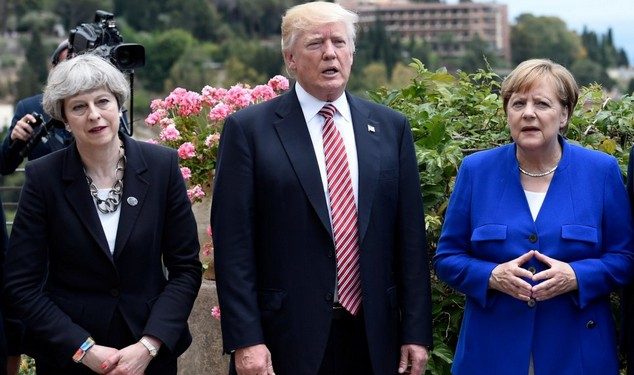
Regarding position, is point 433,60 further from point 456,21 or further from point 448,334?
point 448,334

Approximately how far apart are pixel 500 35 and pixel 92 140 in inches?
6308

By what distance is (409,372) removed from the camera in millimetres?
3943

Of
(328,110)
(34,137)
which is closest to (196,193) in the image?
(34,137)

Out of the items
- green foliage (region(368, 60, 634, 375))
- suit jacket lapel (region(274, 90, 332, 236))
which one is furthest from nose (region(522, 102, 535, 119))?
green foliage (region(368, 60, 634, 375))

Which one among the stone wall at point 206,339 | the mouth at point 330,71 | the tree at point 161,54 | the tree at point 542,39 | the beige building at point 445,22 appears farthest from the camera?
the beige building at point 445,22

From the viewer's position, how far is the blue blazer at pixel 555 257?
3812 mm

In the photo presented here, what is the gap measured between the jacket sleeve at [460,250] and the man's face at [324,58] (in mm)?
510

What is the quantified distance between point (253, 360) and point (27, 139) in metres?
2.29

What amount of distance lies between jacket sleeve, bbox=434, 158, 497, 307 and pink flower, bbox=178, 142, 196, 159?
64.2 inches

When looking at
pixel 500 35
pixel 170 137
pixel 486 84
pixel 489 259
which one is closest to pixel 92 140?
pixel 489 259

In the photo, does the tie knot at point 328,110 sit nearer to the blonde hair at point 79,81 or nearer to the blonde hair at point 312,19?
the blonde hair at point 312,19

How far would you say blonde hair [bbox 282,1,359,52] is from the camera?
12.5 ft

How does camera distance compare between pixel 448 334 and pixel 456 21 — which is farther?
pixel 456 21

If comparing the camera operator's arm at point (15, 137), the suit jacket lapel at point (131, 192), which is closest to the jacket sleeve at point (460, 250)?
the suit jacket lapel at point (131, 192)
